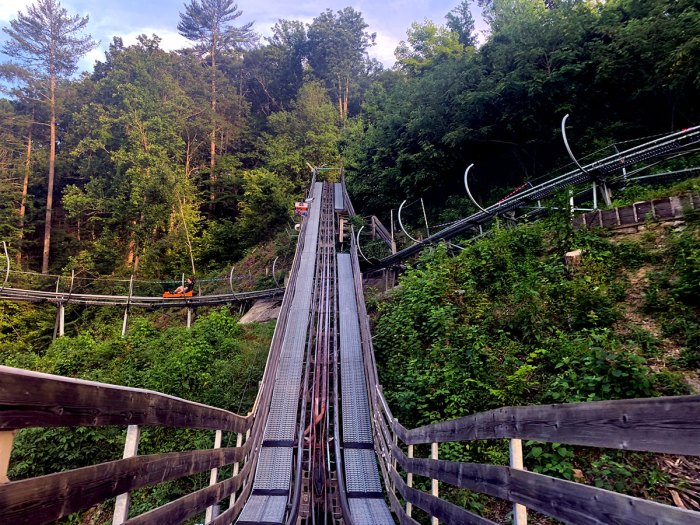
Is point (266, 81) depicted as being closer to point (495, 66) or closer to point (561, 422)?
point (495, 66)

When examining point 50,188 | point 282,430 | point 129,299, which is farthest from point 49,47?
point 282,430

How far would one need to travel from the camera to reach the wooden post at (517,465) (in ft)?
5.69

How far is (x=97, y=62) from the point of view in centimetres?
3438

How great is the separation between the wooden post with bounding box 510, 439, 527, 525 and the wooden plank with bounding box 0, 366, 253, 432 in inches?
66.3

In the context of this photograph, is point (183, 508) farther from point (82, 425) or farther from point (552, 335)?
point (552, 335)

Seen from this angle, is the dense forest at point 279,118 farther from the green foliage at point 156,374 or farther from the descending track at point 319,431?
the green foliage at point 156,374

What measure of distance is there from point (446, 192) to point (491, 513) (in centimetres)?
1403

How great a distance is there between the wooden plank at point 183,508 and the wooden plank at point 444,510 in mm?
1500

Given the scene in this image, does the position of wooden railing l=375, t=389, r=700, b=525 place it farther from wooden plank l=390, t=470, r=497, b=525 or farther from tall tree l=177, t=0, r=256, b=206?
tall tree l=177, t=0, r=256, b=206

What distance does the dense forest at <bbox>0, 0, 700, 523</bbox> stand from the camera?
5.04m

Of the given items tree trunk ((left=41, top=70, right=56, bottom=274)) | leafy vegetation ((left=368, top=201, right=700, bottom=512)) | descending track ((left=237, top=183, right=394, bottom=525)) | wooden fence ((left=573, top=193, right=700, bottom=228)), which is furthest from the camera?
tree trunk ((left=41, top=70, right=56, bottom=274))

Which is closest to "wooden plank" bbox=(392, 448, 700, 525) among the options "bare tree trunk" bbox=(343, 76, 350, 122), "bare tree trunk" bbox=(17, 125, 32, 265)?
"bare tree trunk" bbox=(17, 125, 32, 265)

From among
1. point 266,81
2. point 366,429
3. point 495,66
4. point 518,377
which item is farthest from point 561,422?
point 266,81

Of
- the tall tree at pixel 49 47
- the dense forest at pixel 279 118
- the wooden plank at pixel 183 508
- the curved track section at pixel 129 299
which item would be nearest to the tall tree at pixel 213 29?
the dense forest at pixel 279 118
